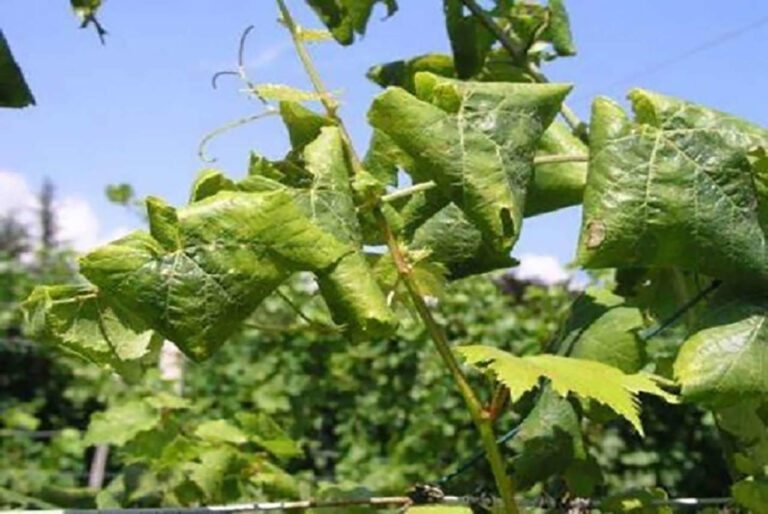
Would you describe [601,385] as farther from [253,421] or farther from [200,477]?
[253,421]

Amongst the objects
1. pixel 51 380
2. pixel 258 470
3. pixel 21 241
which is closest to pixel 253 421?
pixel 258 470

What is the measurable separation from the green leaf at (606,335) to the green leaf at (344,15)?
1.75ft

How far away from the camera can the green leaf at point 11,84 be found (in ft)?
4.70

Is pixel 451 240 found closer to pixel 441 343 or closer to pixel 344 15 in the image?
pixel 441 343

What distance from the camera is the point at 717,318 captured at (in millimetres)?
1554

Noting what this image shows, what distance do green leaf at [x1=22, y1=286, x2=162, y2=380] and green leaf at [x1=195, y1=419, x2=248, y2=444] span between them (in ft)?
6.15

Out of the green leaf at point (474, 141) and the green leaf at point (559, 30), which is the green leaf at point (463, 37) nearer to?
the green leaf at point (559, 30)

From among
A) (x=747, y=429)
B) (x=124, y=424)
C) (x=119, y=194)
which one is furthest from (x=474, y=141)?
(x=119, y=194)

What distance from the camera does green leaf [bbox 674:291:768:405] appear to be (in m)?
1.48

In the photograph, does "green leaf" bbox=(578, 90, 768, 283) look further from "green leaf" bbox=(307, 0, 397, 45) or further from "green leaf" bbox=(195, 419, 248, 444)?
"green leaf" bbox=(195, 419, 248, 444)

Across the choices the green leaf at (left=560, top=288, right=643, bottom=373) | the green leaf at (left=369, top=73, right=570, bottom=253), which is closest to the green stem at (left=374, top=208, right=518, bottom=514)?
the green leaf at (left=369, top=73, right=570, bottom=253)

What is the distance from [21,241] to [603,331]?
75.0 feet

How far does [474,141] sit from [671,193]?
8.5 inches

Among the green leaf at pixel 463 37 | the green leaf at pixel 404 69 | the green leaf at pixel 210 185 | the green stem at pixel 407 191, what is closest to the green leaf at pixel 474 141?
the green stem at pixel 407 191
